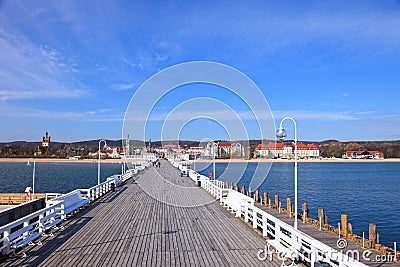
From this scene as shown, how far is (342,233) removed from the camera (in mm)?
12508

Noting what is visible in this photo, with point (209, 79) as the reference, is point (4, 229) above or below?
below

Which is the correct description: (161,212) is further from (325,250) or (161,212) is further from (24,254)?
(325,250)

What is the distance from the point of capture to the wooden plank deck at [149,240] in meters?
7.04

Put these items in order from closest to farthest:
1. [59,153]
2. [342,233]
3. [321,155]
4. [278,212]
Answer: [342,233] < [278,212] < [321,155] < [59,153]

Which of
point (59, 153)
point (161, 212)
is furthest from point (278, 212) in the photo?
point (59, 153)

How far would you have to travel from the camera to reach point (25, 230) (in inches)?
313

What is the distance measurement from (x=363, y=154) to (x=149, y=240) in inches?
5006

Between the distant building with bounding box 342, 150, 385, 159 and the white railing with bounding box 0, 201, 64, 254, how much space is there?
115m

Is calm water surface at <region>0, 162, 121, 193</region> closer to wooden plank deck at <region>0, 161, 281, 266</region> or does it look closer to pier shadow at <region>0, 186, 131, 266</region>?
pier shadow at <region>0, 186, 131, 266</region>

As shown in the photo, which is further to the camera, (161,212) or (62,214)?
(161,212)

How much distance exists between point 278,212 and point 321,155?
9123 cm

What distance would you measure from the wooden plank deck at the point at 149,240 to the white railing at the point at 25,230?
28 centimetres

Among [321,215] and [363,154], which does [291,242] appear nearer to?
[321,215]

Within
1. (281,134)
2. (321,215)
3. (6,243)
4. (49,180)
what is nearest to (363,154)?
(49,180)
